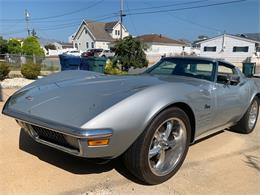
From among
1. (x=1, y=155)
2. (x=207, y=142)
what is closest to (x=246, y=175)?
(x=207, y=142)

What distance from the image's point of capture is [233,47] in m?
46.3

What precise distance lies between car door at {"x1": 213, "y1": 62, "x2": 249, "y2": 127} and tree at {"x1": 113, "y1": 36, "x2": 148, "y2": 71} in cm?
817

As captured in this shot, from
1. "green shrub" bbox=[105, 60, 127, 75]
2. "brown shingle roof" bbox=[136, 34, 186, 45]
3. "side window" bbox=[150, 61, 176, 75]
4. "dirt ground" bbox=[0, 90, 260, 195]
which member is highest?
"brown shingle roof" bbox=[136, 34, 186, 45]

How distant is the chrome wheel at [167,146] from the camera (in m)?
3.05

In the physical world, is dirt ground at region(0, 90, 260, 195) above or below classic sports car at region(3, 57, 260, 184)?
below

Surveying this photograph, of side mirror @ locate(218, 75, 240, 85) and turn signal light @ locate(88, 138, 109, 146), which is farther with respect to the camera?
side mirror @ locate(218, 75, 240, 85)

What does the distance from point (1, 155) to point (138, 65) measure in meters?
9.70

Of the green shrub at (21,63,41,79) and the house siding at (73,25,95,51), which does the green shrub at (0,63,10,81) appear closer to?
the green shrub at (21,63,41,79)

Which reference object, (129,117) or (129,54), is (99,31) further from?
(129,117)

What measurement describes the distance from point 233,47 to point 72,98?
47.4 metres

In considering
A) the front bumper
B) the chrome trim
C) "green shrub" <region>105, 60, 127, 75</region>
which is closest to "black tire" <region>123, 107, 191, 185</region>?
the front bumper

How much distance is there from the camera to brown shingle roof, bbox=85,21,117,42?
51803 mm

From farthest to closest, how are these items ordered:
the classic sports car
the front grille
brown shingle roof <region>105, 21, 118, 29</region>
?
brown shingle roof <region>105, 21, 118, 29</region> < the front grille < the classic sports car

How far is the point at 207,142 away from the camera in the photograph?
4.46m
